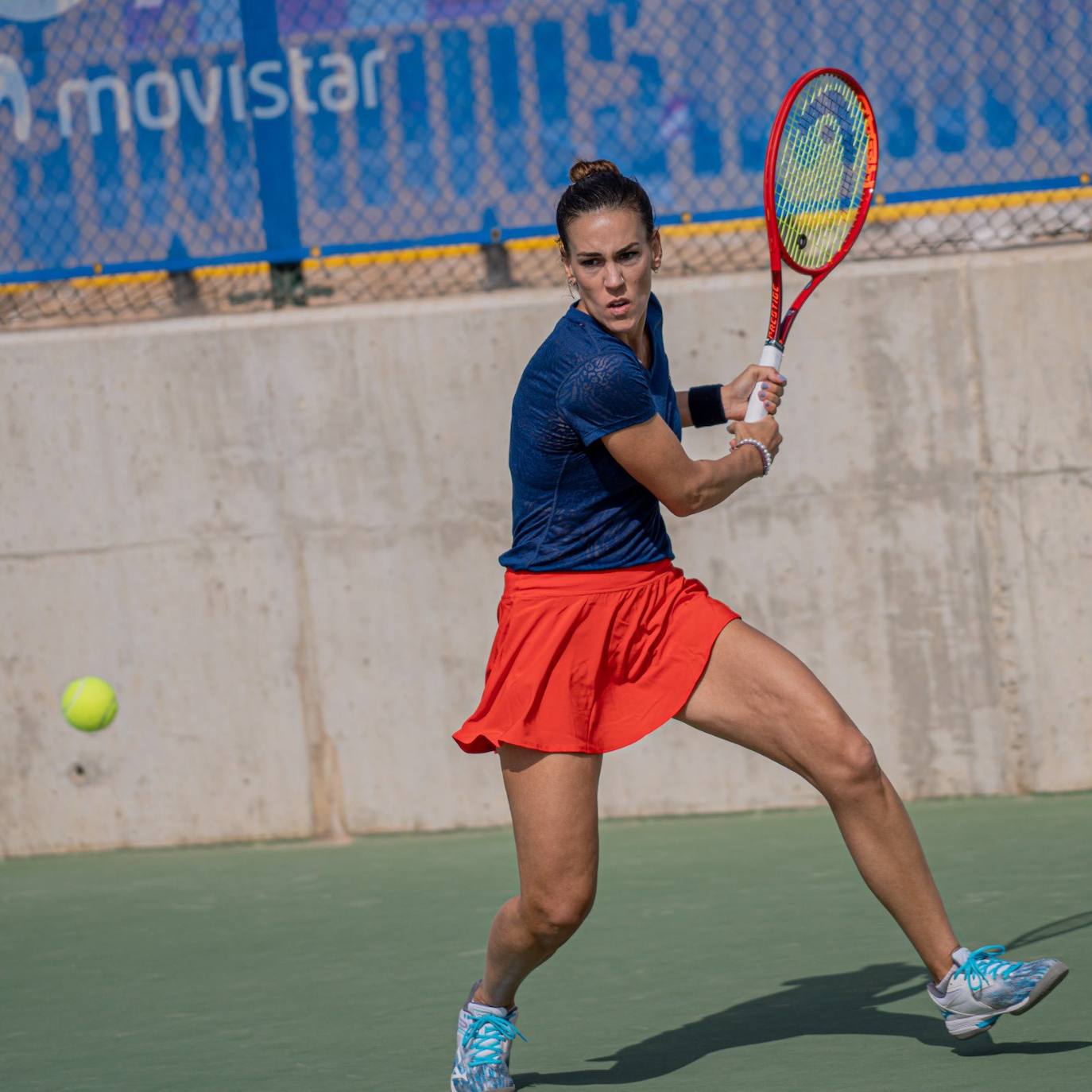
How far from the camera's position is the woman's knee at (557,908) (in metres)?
3.41

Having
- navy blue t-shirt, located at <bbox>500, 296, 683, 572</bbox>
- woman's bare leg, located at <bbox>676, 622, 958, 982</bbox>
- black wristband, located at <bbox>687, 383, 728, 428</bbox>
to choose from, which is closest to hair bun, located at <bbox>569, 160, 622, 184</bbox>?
navy blue t-shirt, located at <bbox>500, 296, 683, 572</bbox>

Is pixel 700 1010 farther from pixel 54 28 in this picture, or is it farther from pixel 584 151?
pixel 54 28

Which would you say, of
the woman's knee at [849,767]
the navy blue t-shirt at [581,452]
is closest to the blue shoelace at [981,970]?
the woman's knee at [849,767]

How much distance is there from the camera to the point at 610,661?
3.51 meters

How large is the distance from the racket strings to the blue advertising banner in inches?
66.1

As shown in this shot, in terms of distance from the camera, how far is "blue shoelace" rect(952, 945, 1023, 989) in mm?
3369

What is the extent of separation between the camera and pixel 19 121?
252 inches

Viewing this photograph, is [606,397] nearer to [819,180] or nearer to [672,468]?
[672,468]

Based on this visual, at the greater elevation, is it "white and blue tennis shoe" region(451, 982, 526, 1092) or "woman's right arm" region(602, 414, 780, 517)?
"woman's right arm" region(602, 414, 780, 517)

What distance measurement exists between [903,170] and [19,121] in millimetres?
3203

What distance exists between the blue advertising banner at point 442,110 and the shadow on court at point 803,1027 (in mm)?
2899

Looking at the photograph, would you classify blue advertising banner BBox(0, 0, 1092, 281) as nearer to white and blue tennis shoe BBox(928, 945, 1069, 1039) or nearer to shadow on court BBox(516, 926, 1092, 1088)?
shadow on court BBox(516, 926, 1092, 1088)

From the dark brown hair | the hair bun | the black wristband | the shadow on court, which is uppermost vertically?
the hair bun

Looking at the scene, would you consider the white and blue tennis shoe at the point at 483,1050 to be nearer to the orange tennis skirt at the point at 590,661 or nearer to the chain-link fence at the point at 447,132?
the orange tennis skirt at the point at 590,661
